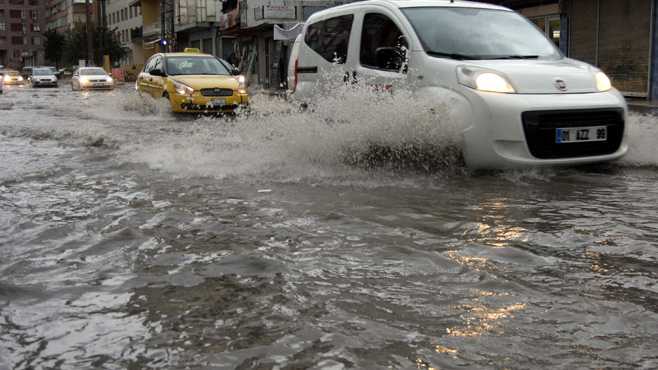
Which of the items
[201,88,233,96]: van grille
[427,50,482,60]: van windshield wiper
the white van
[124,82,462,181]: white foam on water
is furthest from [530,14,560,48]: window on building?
[427,50,482,60]: van windshield wiper

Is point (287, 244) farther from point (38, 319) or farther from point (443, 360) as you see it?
point (443, 360)

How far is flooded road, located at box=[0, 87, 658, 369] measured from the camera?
2.69 meters

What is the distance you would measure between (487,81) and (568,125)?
2.50 ft

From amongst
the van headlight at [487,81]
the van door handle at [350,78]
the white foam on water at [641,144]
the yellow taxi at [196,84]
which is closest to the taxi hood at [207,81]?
the yellow taxi at [196,84]

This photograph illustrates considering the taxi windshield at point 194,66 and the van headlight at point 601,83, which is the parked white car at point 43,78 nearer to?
the taxi windshield at point 194,66

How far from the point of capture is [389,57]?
23.3 feet

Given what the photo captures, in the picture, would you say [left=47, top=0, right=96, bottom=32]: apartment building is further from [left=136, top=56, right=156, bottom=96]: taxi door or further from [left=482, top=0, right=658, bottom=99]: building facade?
[left=482, top=0, right=658, bottom=99]: building facade

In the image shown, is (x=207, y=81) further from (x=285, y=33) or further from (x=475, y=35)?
(x=285, y=33)

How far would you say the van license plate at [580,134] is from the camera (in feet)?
20.1

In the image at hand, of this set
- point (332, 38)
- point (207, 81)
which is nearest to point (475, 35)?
point (332, 38)

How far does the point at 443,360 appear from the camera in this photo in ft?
8.32

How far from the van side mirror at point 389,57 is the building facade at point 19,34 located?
15867 centimetres

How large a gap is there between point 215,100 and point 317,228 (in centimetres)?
1071

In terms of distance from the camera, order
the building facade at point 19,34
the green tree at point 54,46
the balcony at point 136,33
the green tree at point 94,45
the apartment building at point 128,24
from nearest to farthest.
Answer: the green tree at point 94,45, the balcony at point 136,33, the apartment building at point 128,24, the green tree at point 54,46, the building facade at point 19,34
